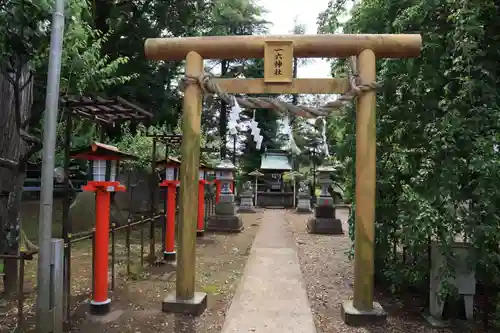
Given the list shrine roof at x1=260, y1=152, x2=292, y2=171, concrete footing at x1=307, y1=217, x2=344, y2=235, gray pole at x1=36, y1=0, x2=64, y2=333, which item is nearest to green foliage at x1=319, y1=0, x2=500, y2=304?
gray pole at x1=36, y1=0, x2=64, y2=333

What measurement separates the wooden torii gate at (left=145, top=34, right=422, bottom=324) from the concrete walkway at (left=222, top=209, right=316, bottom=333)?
0.53m

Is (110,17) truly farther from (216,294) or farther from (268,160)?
(268,160)

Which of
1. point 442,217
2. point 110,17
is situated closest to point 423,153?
point 442,217

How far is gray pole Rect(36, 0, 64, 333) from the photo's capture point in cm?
367

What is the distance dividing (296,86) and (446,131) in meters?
1.80

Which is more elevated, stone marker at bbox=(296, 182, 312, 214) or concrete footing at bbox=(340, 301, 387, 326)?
stone marker at bbox=(296, 182, 312, 214)

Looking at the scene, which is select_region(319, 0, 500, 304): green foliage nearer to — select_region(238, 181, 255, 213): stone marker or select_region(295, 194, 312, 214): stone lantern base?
select_region(238, 181, 255, 213): stone marker

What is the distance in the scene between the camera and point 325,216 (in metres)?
13.3

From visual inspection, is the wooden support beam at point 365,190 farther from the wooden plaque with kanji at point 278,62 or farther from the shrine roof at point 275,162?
the shrine roof at point 275,162

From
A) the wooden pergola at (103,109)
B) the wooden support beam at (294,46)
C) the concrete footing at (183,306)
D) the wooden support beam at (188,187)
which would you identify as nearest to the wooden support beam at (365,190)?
the wooden support beam at (294,46)

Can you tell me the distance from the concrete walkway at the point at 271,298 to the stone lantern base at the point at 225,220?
3347 millimetres

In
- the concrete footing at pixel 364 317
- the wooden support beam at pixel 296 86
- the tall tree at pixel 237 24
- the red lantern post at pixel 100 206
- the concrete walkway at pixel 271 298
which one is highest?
the tall tree at pixel 237 24

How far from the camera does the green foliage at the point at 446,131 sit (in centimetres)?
415

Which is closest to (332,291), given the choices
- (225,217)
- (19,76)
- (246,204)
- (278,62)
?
(278,62)
